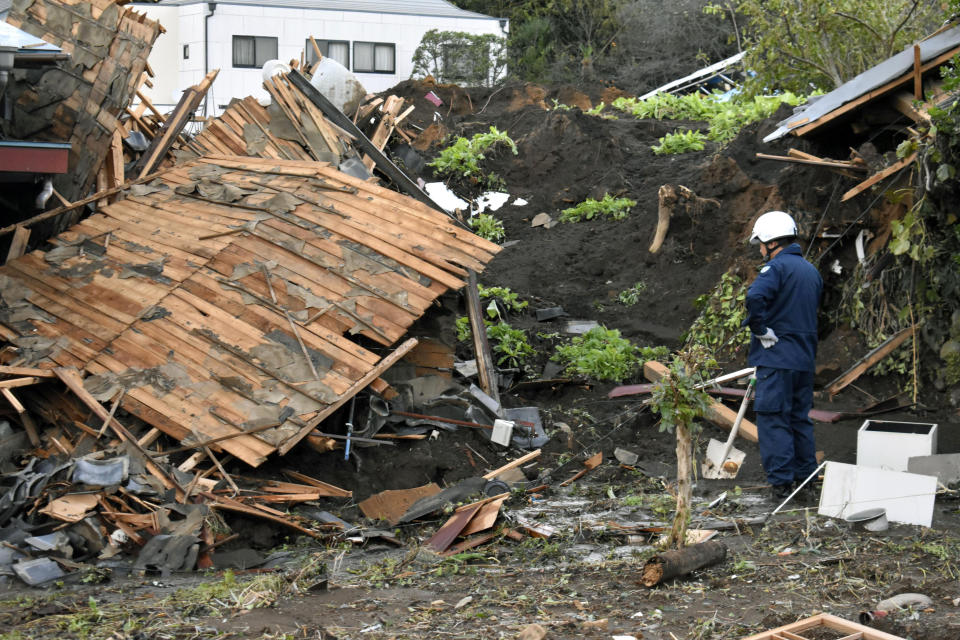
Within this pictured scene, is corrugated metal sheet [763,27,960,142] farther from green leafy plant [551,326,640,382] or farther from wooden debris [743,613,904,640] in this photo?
wooden debris [743,613,904,640]

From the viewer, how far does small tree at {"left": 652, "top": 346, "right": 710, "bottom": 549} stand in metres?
5.98

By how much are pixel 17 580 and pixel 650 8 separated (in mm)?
30111

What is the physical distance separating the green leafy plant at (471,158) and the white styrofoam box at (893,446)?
12.2m

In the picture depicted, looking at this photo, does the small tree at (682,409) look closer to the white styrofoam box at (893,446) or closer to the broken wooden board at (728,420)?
the white styrofoam box at (893,446)

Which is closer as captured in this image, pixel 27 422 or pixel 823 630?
pixel 823 630

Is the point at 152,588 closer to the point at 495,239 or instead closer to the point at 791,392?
the point at 791,392

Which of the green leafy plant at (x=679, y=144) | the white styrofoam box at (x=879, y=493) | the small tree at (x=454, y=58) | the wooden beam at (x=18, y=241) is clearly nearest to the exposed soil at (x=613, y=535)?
the white styrofoam box at (x=879, y=493)

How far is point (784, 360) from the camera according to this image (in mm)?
7441

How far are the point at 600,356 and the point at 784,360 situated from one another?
14.7 feet

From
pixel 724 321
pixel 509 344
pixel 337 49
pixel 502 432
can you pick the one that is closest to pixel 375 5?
pixel 337 49

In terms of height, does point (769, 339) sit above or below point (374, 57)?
below

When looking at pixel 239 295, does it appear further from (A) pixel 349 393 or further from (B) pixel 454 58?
(B) pixel 454 58

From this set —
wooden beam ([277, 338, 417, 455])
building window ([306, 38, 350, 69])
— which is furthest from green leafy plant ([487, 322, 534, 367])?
building window ([306, 38, 350, 69])

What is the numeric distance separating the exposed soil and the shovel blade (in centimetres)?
15
